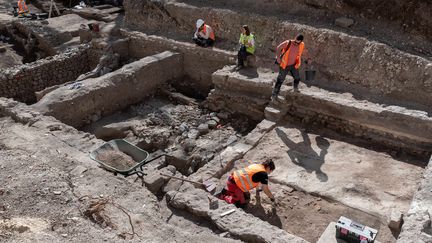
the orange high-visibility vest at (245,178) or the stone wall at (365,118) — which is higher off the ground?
the stone wall at (365,118)

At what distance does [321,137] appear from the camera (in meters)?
8.21

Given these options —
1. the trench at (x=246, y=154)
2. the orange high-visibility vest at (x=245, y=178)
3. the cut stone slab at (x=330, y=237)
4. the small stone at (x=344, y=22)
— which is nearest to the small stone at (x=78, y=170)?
the trench at (x=246, y=154)

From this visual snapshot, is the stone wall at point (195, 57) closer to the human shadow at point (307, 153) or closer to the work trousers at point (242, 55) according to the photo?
the work trousers at point (242, 55)

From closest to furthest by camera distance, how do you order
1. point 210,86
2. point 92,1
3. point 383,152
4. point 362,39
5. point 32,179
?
point 32,179 → point 383,152 → point 362,39 → point 210,86 → point 92,1

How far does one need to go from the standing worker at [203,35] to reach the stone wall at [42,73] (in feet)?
10.2

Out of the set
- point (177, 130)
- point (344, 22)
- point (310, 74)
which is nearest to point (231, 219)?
point (177, 130)

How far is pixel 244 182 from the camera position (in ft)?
20.2

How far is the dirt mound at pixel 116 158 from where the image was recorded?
6660 mm

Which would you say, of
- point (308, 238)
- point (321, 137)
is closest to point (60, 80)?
point (321, 137)

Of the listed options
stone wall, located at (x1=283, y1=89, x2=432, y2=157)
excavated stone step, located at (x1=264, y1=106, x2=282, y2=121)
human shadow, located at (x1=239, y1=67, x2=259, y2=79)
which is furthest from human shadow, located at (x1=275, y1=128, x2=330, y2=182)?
human shadow, located at (x1=239, y1=67, x2=259, y2=79)

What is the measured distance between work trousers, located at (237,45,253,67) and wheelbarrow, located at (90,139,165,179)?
380 centimetres

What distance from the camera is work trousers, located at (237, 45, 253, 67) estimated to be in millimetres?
9602

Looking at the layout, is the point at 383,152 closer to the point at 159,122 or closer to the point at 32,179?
the point at 159,122

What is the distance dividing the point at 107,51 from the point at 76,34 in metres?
2.92
